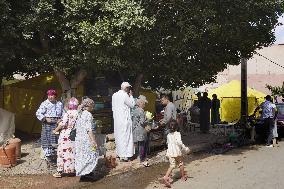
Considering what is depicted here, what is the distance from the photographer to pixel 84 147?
8.91 meters

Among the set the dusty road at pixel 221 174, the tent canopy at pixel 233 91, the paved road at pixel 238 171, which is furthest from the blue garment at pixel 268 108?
the tent canopy at pixel 233 91

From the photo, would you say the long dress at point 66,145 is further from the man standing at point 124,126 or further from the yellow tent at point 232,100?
the yellow tent at point 232,100

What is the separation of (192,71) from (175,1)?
12.8ft

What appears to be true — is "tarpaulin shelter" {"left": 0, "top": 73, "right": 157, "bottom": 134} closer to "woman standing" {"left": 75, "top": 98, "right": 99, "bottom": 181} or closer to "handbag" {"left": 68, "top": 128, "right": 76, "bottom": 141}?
"handbag" {"left": 68, "top": 128, "right": 76, "bottom": 141}

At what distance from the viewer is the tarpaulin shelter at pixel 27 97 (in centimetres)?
1720

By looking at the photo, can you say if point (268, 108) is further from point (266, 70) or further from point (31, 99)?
point (266, 70)

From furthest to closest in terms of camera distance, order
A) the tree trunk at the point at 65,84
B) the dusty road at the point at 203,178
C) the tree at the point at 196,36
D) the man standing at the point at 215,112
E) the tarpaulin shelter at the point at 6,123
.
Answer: the man standing at the point at 215,112 → the tree trunk at the point at 65,84 → the tarpaulin shelter at the point at 6,123 → the tree at the point at 196,36 → the dusty road at the point at 203,178

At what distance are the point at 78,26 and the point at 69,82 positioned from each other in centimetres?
376

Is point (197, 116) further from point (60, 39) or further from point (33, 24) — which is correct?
point (33, 24)

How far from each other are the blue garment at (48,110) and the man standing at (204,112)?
8320 mm

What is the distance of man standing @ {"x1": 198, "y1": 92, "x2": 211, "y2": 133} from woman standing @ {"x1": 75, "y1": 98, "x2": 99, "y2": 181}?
8.98 metres

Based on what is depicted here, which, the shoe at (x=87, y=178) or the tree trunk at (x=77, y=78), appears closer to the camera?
the shoe at (x=87, y=178)

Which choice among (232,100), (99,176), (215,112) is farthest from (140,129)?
(232,100)

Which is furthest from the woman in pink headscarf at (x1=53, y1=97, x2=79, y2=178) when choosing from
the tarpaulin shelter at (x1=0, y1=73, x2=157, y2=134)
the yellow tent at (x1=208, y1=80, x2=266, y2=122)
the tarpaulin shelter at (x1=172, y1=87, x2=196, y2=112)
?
the tarpaulin shelter at (x1=172, y1=87, x2=196, y2=112)
